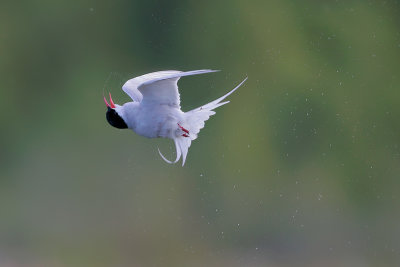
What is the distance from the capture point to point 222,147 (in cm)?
616

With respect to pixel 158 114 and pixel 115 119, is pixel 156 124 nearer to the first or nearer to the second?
pixel 158 114

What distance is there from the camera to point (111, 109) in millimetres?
3008

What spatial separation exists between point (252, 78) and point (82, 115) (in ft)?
4.87

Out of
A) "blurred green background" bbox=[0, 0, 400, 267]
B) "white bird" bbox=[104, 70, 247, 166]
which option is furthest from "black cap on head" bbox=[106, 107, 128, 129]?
"blurred green background" bbox=[0, 0, 400, 267]

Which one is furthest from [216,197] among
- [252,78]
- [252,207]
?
[252,78]

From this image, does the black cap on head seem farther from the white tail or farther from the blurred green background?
the blurred green background

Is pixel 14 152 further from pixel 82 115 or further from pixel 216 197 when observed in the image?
pixel 216 197

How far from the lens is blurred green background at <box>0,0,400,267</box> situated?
18.8ft

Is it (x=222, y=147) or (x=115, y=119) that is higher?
(x=222, y=147)

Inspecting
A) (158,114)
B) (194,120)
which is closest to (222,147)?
(194,120)

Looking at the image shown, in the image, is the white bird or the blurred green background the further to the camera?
the blurred green background

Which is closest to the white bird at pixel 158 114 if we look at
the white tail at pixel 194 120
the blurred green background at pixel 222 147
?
the white tail at pixel 194 120

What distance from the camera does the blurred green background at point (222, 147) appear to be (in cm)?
574

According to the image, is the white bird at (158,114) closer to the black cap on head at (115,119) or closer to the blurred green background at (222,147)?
the black cap on head at (115,119)
